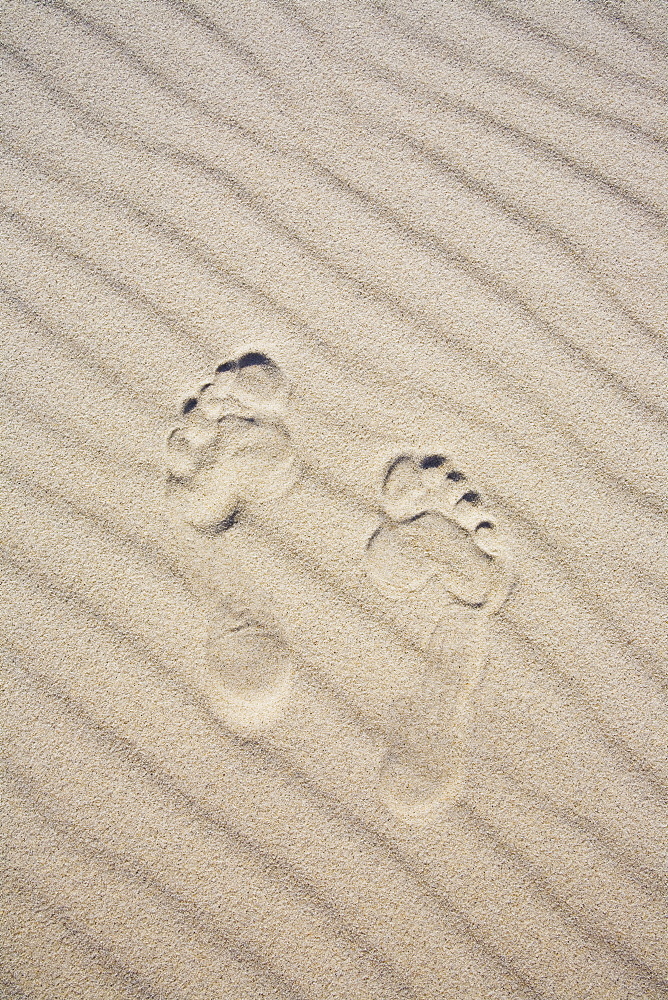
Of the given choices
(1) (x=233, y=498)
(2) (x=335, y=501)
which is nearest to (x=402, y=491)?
(2) (x=335, y=501)

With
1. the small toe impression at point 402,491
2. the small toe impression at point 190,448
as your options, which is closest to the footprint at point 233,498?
the small toe impression at point 190,448

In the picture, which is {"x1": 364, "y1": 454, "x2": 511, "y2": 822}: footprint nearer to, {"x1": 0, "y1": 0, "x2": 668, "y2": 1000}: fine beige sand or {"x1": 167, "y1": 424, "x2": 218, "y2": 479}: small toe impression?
{"x1": 0, "y1": 0, "x2": 668, "y2": 1000}: fine beige sand

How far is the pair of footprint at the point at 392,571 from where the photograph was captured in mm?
1072

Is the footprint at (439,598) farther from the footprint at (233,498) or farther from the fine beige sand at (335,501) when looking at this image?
the footprint at (233,498)

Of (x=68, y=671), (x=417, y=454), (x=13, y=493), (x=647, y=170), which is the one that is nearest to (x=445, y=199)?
(x=647, y=170)

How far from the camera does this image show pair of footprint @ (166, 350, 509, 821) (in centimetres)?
107

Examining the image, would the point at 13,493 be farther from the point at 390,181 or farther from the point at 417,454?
the point at 390,181

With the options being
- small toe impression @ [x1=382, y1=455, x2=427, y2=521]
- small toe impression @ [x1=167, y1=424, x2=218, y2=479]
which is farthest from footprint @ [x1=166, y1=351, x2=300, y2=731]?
small toe impression @ [x1=382, y1=455, x2=427, y2=521]

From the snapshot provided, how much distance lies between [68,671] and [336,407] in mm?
723

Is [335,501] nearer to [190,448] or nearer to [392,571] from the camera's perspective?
[392,571]

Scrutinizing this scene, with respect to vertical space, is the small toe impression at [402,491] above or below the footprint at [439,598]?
above

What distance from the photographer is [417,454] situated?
1.09m

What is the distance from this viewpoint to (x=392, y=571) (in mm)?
1079

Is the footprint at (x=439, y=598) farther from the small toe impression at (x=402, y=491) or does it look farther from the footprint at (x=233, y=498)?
the footprint at (x=233, y=498)
